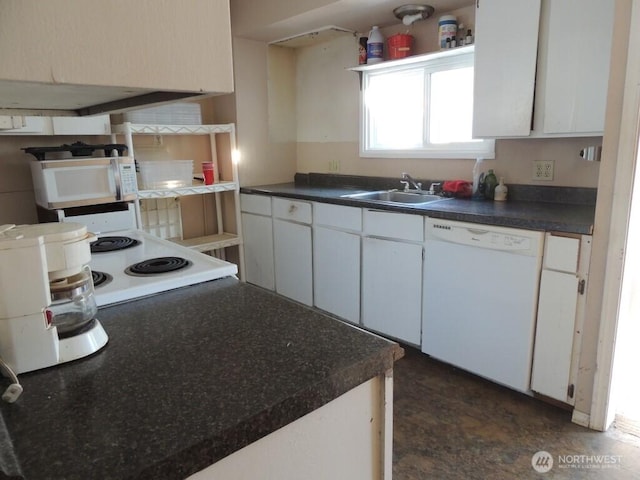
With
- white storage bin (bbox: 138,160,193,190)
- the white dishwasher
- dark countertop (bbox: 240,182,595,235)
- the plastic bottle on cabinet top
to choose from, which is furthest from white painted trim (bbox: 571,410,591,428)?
white storage bin (bbox: 138,160,193,190)

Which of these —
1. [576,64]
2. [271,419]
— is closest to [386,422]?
[271,419]

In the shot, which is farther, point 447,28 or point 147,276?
point 447,28

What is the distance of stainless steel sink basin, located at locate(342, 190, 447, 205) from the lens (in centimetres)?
294

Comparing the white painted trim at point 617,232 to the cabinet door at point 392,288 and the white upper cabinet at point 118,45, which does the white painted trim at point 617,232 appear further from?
the white upper cabinet at point 118,45

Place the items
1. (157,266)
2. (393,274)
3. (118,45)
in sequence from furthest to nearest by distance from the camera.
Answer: (393,274) → (157,266) → (118,45)

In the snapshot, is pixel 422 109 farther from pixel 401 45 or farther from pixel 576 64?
pixel 576 64

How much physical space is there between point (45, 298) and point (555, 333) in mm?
1983

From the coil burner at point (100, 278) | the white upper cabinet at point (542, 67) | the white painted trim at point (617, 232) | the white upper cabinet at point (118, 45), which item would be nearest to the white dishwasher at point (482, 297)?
the white painted trim at point (617, 232)

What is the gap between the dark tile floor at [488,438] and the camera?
1.73 metres

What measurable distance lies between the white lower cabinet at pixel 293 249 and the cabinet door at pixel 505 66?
1299 mm

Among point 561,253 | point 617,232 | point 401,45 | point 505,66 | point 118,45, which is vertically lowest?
point 561,253

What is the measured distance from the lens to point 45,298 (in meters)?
0.76

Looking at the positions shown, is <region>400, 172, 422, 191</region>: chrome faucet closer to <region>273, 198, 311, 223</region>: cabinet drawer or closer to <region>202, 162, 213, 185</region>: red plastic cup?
<region>273, 198, 311, 223</region>: cabinet drawer

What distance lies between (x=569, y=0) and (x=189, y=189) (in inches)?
101
